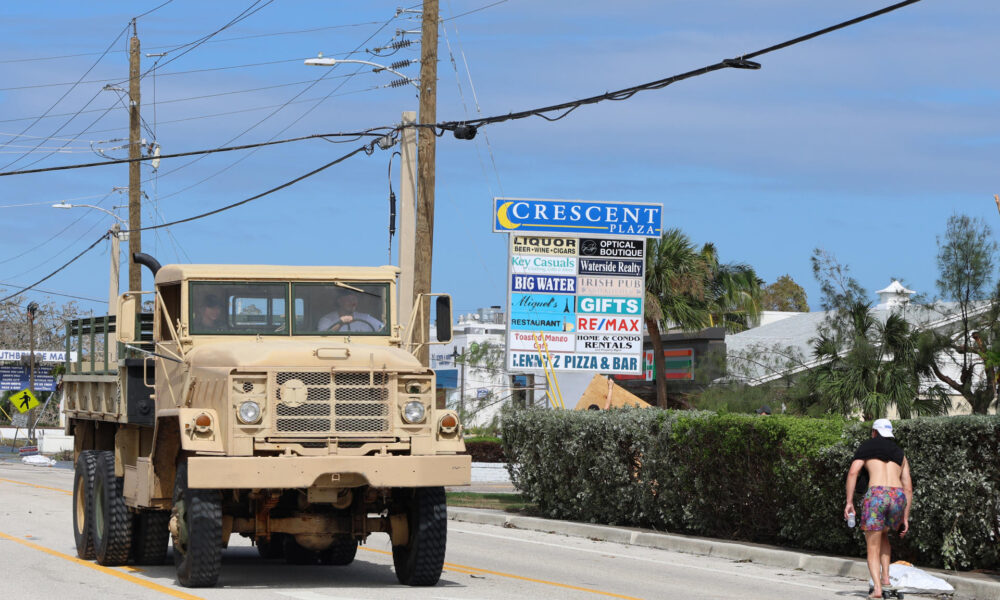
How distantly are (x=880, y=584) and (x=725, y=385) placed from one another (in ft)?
73.5

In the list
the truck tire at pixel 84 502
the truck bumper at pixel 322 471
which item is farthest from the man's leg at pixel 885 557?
the truck tire at pixel 84 502

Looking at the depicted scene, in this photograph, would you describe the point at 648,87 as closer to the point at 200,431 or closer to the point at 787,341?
the point at 200,431

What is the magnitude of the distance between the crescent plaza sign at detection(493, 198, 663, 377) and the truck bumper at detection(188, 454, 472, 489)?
1553cm

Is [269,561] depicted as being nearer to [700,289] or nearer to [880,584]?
[880,584]

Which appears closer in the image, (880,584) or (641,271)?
(880,584)

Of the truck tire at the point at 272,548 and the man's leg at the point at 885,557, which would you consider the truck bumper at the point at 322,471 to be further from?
the man's leg at the point at 885,557

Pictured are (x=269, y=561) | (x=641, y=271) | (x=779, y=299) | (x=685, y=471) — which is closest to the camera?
(x=269, y=561)

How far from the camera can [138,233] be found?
3500 cm

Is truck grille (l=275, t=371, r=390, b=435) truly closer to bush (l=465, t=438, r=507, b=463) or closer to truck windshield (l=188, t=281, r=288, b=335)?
truck windshield (l=188, t=281, r=288, b=335)

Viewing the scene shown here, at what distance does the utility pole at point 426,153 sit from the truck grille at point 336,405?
37.0ft

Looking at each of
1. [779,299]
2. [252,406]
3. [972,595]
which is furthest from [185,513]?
[779,299]

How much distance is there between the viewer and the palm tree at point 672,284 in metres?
37.2

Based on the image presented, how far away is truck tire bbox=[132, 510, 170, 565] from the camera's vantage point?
13562mm

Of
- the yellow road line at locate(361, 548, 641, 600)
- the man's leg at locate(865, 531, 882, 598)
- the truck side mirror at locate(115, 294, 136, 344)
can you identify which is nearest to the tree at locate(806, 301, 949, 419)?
the man's leg at locate(865, 531, 882, 598)
